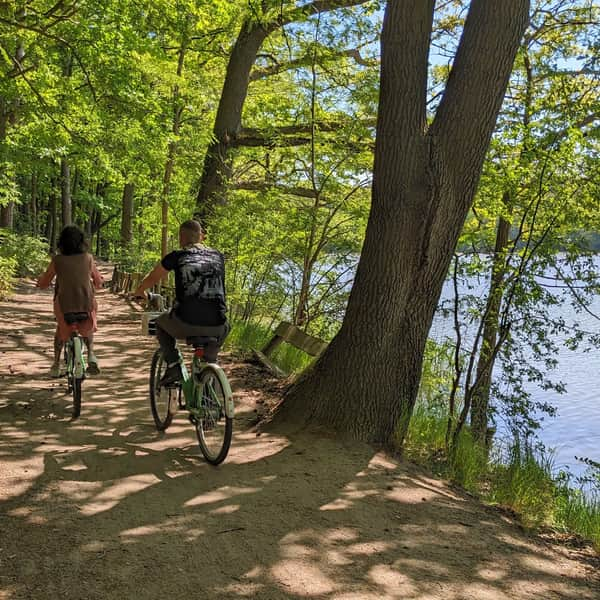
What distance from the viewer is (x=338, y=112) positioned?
35.4 feet

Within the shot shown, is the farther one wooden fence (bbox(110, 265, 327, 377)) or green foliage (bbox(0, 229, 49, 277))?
green foliage (bbox(0, 229, 49, 277))

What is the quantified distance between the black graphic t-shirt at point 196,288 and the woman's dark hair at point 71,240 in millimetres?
1725

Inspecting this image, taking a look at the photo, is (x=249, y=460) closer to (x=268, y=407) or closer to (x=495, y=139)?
(x=268, y=407)

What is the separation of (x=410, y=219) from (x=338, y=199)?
5.58 metres

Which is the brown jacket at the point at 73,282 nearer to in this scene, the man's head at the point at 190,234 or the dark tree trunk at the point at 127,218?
the man's head at the point at 190,234

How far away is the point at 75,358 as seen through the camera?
627cm

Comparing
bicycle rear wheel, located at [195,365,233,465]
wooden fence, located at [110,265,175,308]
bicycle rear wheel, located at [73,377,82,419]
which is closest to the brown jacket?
bicycle rear wheel, located at [73,377,82,419]

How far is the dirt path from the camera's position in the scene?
11.0 feet

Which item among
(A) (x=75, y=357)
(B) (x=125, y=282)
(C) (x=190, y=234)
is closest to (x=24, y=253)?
(B) (x=125, y=282)

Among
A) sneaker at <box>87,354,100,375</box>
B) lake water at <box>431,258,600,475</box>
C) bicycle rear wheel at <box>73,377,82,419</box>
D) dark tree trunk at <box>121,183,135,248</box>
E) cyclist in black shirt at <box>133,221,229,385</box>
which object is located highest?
dark tree trunk at <box>121,183,135,248</box>

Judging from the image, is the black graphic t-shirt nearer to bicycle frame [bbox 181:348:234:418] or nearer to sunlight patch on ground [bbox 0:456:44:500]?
bicycle frame [bbox 181:348:234:418]

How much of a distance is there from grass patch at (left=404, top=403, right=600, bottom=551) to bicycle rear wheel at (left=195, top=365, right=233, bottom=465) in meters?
1.87

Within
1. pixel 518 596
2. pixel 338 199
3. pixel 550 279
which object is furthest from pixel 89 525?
pixel 338 199

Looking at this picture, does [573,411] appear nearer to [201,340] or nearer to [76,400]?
[201,340]
